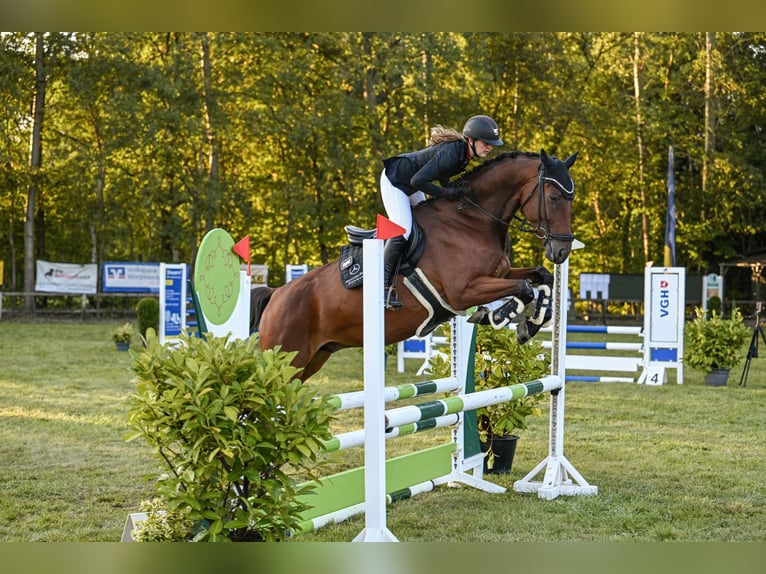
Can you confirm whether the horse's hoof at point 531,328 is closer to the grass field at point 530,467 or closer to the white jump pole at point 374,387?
the grass field at point 530,467

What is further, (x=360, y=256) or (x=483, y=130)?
(x=360, y=256)

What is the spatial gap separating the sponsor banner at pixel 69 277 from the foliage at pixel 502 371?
57.5ft

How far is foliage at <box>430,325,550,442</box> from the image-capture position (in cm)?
511

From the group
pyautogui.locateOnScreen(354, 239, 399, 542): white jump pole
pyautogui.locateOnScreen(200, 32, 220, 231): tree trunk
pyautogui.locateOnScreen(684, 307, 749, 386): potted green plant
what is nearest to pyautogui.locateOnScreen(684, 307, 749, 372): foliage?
pyautogui.locateOnScreen(684, 307, 749, 386): potted green plant

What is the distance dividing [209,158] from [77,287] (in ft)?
17.9

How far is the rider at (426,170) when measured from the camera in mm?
4043

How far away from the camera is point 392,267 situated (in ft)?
13.8

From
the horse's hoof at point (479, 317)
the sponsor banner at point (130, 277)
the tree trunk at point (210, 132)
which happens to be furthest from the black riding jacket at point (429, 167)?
the tree trunk at point (210, 132)

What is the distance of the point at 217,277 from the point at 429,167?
1150 millimetres

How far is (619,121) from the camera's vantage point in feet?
80.8

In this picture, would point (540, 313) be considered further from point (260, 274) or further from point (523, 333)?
point (260, 274)

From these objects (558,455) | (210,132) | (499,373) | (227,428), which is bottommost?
(558,455)

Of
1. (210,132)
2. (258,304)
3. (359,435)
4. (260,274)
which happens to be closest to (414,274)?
(359,435)
